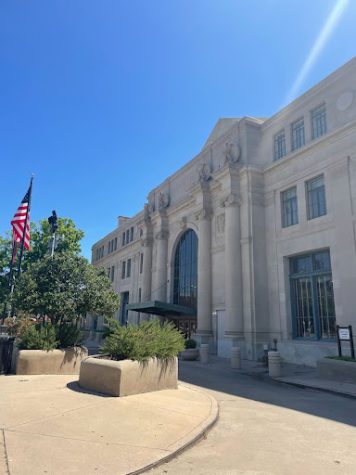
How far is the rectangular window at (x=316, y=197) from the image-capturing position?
20.4m

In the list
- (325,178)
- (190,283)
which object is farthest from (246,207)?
(190,283)

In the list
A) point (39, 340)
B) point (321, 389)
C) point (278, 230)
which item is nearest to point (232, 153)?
point (278, 230)

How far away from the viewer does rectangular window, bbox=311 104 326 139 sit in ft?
69.6

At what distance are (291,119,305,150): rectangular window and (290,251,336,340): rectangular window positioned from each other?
6.90 m

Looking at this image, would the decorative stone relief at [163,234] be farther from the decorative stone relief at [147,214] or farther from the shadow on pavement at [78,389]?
the shadow on pavement at [78,389]

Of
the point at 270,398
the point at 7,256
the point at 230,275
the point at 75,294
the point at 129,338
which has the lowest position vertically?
the point at 270,398

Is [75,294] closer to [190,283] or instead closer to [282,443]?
[282,443]

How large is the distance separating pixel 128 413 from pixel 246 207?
18.8 m

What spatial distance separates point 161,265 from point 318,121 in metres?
19.2

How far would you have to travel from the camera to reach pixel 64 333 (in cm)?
1286

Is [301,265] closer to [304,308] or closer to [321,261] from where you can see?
[321,261]

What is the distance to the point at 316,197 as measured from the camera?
819 inches

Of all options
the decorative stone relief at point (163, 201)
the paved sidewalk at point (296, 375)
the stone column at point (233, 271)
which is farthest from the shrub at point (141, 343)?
the decorative stone relief at point (163, 201)

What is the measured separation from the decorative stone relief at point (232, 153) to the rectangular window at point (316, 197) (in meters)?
6.18
